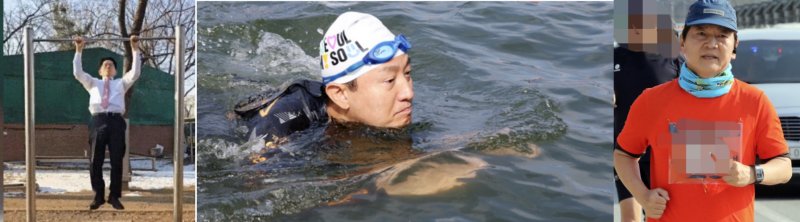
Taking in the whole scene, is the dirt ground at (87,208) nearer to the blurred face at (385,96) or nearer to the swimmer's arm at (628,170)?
the blurred face at (385,96)

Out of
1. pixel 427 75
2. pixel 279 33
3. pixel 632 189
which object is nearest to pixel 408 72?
pixel 427 75

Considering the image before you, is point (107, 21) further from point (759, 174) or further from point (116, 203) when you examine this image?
point (759, 174)

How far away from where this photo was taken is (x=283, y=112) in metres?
3.51

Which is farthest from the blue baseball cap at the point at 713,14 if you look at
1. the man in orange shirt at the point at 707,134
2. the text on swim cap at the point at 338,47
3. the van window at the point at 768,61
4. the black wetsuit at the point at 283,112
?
the van window at the point at 768,61

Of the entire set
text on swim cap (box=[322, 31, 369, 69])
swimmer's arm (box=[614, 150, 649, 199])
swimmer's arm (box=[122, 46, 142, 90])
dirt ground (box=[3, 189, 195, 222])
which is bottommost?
dirt ground (box=[3, 189, 195, 222])

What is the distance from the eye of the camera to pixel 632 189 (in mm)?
2717

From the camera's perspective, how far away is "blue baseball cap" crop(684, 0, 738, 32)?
8.45ft

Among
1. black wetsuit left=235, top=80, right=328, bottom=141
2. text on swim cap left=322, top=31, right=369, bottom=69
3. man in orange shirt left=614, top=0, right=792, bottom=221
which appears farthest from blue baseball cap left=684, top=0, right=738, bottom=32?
black wetsuit left=235, top=80, right=328, bottom=141

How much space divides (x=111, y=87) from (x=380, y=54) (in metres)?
1.01

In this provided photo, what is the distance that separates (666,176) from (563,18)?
3.08 ft

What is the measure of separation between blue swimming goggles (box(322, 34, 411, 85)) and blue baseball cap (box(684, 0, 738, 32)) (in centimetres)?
111

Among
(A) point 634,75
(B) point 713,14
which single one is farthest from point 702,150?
(A) point 634,75

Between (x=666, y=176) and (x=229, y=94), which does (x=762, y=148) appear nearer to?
(x=666, y=176)

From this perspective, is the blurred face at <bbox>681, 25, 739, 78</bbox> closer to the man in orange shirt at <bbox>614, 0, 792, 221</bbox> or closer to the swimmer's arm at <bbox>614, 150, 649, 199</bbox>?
the man in orange shirt at <bbox>614, 0, 792, 221</bbox>
